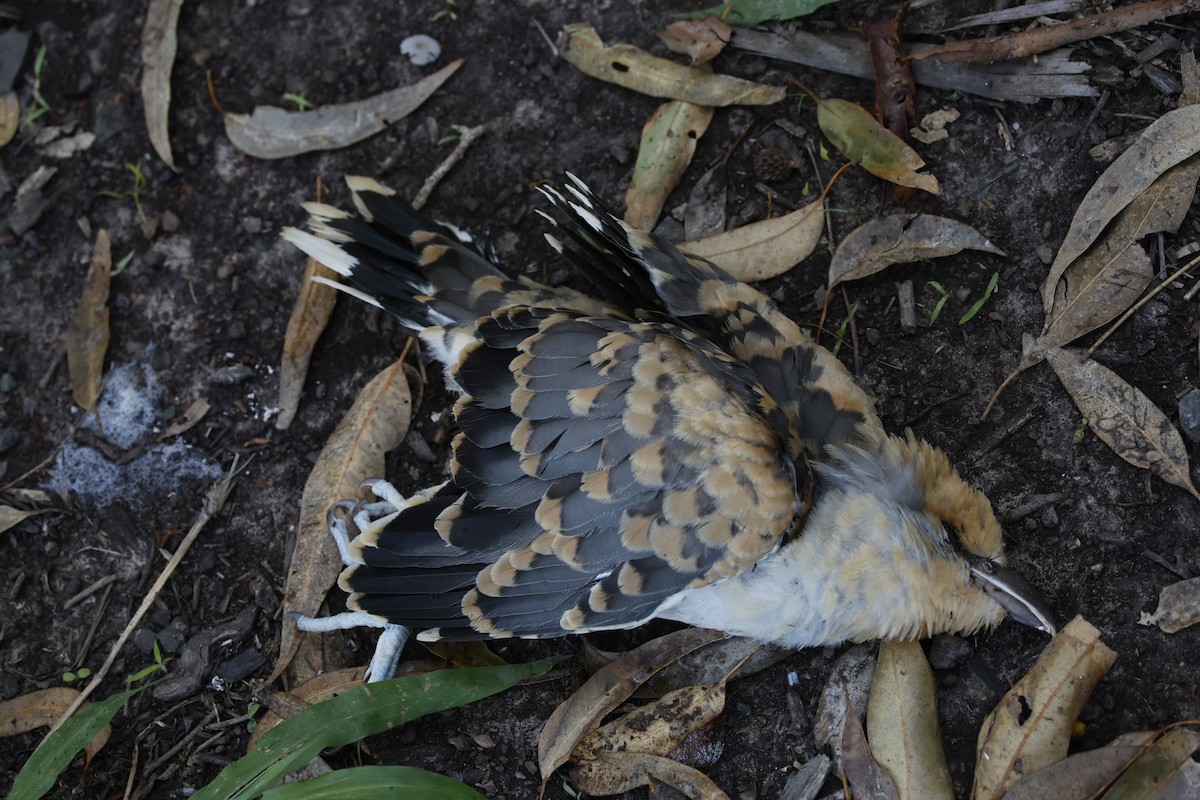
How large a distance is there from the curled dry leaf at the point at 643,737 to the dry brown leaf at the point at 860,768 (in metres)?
0.38

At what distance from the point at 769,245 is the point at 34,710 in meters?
3.00

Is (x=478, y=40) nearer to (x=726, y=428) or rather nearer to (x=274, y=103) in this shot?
(x=274, y=103)

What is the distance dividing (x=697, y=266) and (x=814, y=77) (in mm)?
1076

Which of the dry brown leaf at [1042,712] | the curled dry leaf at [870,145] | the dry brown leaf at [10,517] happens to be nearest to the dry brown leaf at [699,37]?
the curled dry leaf at [870,145]

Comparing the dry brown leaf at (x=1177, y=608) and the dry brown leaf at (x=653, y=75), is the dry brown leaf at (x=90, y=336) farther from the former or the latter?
the dry brown leaf at (x=1177, y=608)

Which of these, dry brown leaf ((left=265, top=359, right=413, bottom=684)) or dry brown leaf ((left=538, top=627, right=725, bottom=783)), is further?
dry brown leaf ((left=265, top=359, right=413, bottom=684))

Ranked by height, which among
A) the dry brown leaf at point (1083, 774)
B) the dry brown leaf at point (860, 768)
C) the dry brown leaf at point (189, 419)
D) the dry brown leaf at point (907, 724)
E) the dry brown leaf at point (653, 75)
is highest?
the dry brown leaf at point (653, 75)

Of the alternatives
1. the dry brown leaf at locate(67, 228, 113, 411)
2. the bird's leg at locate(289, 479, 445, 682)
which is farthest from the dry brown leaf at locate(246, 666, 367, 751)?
the dry brown leaf at locate(67, 228, 113, 411)

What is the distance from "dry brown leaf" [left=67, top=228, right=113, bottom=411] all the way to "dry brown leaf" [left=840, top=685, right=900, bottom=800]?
2951mm

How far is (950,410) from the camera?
342cm

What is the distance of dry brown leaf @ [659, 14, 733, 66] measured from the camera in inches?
151

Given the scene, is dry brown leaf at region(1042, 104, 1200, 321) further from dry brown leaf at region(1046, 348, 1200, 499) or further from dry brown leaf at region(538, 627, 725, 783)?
dry brown leaf at region(538, 627, 725, 783)

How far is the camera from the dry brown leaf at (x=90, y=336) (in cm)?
387

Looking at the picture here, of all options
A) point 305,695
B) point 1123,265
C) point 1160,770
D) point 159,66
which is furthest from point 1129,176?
point 159,66
